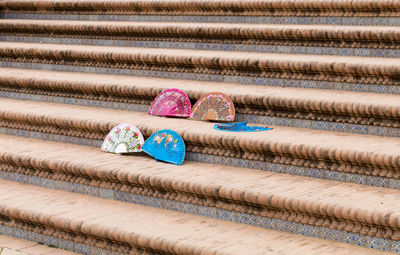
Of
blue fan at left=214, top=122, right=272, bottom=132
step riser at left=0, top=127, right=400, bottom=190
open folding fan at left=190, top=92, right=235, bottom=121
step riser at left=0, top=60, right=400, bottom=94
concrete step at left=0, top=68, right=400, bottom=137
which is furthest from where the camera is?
open folding fan at left=190, top=92, right=235, bottom=121

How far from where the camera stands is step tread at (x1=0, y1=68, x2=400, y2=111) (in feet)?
11.9

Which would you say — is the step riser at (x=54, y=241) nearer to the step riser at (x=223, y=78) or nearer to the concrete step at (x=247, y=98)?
the concrete step at (x=247, y=98)

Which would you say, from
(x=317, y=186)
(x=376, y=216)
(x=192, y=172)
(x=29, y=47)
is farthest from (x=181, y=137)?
(x=29, y=47)

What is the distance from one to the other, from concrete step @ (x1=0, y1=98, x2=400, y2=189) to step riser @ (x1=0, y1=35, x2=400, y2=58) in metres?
0.87

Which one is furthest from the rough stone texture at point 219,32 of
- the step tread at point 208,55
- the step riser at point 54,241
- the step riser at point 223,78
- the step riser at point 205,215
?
the step riser at point 54,241

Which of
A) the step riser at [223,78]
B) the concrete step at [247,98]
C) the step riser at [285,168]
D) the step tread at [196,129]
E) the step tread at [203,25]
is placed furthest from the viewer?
the step tread at [203,25]

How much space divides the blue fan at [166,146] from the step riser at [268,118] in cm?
52

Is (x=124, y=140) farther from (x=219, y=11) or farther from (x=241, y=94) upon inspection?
(x=219, y=11)

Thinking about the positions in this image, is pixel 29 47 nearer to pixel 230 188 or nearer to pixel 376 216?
pixel 230 188

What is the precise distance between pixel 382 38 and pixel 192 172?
162 cm

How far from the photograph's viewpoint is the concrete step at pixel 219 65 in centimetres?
394

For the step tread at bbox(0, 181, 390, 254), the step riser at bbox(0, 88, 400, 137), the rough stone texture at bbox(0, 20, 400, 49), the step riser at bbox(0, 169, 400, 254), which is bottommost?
the step tread at bbox(0, 181, 390, 254)

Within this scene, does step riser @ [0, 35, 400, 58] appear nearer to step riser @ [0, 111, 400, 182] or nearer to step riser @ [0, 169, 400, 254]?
step riser @ [0, 111, 400, 182]

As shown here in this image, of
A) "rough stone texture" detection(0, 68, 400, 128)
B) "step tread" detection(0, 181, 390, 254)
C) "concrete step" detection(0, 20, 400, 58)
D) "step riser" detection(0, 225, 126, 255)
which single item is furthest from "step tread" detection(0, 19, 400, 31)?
"step riser" detection(0, 225, 126, 255)
